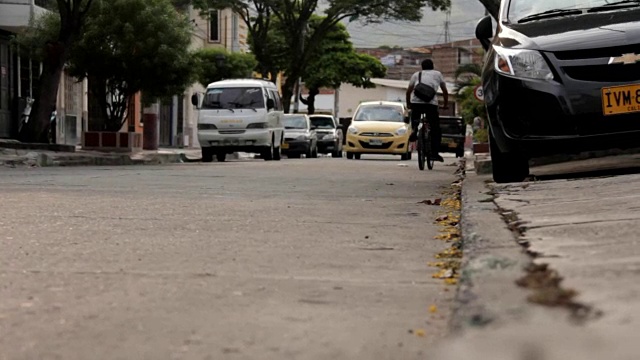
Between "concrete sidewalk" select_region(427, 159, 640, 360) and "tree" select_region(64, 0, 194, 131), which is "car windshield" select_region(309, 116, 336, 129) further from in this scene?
"concrete sidewalk" select_region(427, 159, 640, 360)

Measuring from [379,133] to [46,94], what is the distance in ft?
31.2

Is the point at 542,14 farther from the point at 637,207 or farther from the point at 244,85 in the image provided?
the point at 244,85

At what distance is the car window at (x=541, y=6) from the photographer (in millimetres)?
8555

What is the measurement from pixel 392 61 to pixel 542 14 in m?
107

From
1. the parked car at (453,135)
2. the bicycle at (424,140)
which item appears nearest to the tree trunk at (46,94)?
the bicycle at (424,140)

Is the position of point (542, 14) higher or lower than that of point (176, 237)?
higher

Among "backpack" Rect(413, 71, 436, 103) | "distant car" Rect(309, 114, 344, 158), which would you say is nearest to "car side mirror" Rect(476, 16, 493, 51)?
"backpack" Rect(413, 71, 436, 103)

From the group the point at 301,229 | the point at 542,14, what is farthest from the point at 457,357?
the point at 542,14

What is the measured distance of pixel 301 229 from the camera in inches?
238

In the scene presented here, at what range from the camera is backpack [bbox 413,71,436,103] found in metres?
14.4

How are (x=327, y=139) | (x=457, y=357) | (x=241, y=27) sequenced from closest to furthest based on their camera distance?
(x=457, y=357)
(x=327, y=139)
(x=241, y=27)

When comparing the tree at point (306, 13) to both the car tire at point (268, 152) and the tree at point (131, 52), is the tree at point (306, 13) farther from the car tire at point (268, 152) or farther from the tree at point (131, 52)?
the car tire at point (268, 152)

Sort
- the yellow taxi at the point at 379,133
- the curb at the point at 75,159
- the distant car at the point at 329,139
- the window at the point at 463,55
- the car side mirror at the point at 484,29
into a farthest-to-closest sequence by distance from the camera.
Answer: the window at the point at 463,55 < the distant car at the point at 329,139 < the yellow taxi at the point at 379,133 < the curb at the point at 75,159 < the car side mirror at the point at 484,29

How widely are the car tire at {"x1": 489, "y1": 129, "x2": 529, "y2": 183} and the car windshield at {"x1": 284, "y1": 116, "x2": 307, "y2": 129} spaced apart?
23025mm
